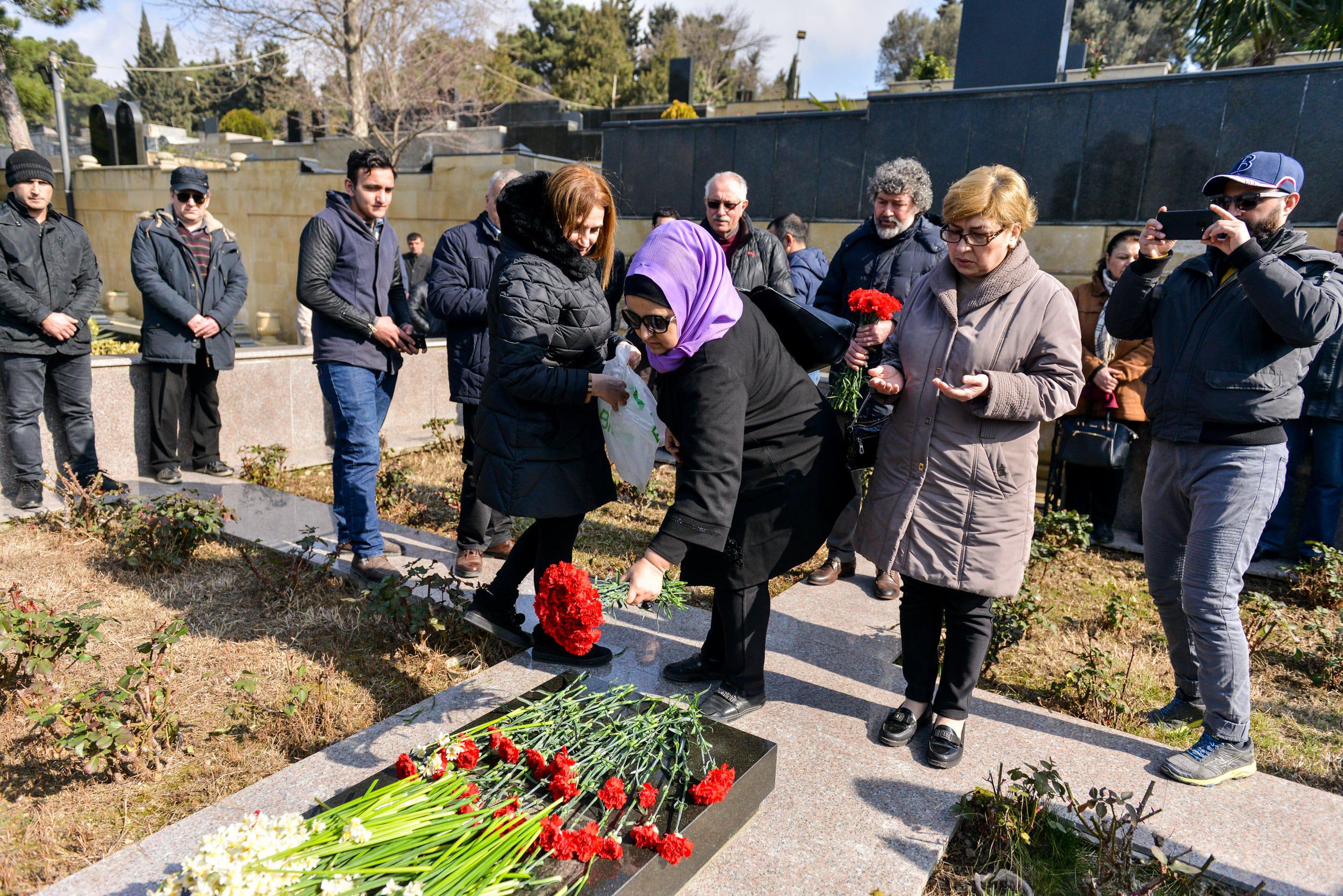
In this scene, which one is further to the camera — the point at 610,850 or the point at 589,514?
the point at 589,514

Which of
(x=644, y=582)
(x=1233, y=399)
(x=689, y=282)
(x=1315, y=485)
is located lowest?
(x=1315, y=485)

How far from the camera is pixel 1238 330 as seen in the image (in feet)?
9.10

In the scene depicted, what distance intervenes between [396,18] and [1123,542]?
751 inches

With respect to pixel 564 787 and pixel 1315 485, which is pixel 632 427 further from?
pixel 1315 485

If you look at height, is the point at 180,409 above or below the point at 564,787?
above

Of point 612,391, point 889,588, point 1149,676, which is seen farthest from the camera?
point 889,588

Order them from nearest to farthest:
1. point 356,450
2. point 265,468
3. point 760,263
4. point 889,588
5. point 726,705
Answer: point 726,705 < point 356,450 < point 889,588 < point 760,263 < point 265,468

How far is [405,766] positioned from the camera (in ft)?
7.13

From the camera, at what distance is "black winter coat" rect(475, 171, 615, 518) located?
9.51 ft

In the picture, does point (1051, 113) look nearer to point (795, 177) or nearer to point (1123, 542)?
point (795, 177)

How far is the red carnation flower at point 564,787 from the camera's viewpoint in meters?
2.14

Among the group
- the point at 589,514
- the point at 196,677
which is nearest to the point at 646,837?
the point at 196,677

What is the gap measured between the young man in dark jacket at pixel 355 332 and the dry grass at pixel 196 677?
0.36 meters

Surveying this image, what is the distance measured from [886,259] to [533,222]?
2.04 meters
